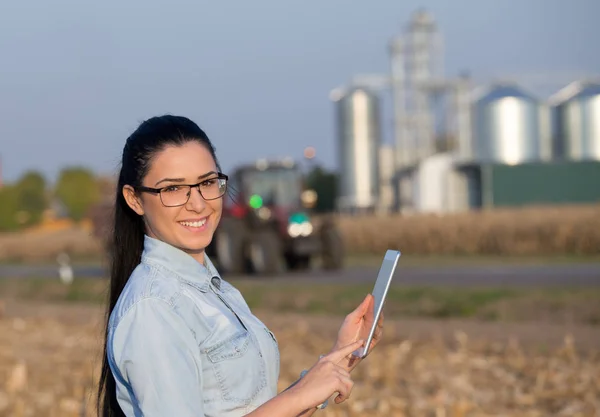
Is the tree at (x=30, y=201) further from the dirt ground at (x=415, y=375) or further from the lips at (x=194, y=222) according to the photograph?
the lips at (x=194, y=222)

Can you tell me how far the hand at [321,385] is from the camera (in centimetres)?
242

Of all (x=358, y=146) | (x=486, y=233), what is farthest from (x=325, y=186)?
(x=486, y=233)

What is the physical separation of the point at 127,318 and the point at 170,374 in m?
0.17

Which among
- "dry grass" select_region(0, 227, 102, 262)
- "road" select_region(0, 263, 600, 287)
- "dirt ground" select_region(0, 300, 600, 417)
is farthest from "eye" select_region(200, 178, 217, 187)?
"dry grass" select_region(0, 227, 102, 262)

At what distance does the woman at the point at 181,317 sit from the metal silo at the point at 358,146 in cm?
4948

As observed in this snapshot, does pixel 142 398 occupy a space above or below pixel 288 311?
above

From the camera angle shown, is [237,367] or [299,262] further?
[299,262]

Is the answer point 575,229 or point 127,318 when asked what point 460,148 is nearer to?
point 575,229

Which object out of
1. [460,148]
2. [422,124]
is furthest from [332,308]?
[422,124]

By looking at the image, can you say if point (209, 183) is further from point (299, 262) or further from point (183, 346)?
point (299, 262)

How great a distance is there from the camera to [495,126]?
46.6m

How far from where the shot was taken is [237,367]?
2547 millimetres

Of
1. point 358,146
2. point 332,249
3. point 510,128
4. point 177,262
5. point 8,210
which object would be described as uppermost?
point 510,128

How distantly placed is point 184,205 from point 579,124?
149ft
